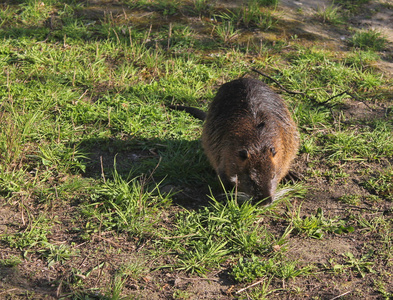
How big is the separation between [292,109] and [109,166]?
1.83 metres

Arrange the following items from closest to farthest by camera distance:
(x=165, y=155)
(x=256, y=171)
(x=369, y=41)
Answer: (x=256, y=171) → (x=165, y=155) → (x=369, y=41)

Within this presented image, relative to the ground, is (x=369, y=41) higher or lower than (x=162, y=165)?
higher

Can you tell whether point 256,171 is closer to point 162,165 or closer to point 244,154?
point 244,154

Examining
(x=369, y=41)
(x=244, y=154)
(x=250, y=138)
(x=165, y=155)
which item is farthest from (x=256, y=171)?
(x=369, y=41)

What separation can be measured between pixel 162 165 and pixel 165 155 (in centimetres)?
18

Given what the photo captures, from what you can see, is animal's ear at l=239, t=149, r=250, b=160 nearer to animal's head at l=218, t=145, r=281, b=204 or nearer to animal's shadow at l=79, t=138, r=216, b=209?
animal's head at l=218, t=145, r=281, b=204

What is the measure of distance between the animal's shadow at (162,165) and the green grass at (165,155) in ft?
0.05

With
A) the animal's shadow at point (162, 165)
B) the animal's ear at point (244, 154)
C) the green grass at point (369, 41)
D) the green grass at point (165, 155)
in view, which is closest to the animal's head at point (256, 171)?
the animal's ear at point (244, 154)

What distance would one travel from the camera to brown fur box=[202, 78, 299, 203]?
3387mm

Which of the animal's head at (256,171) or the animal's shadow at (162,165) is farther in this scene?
the animal's shadow at (162,165)

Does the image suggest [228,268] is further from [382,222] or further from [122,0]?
[122,0]

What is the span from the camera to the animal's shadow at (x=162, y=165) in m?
3.73

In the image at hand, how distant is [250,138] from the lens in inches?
138

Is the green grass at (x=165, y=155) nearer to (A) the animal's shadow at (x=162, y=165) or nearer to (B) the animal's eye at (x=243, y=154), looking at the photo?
(A) the animal's shadow at (x=162, y=165)
